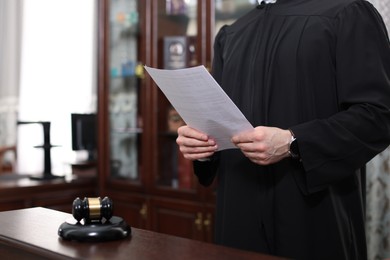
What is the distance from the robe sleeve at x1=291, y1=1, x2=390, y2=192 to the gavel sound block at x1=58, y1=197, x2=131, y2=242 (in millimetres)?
453

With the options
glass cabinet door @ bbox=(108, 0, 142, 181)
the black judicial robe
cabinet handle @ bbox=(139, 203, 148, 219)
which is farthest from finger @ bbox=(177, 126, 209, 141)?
glass cabinet door @ bbox=(108, 0, 142, 181)

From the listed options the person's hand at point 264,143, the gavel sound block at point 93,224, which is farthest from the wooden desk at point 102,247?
the person's hand at point 264,143

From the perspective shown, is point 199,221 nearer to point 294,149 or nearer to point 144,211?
point 144,211

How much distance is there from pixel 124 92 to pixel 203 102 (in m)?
2.13

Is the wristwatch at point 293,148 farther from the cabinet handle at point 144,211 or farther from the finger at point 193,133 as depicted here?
the cabinet handle at point 144,211

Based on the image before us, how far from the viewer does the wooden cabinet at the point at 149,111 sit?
2.73 m

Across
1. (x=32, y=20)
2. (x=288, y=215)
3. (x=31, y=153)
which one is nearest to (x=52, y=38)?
(x=32, y=20)

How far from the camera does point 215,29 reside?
2.67 metres

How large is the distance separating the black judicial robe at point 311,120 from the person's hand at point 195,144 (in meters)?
0.13

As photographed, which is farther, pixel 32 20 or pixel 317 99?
pixel 32 20

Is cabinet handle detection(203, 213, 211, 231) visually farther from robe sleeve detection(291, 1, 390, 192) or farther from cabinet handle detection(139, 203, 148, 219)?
robe sleeve detection(291, 1, 390, 192)

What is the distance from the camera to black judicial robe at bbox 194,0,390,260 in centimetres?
125

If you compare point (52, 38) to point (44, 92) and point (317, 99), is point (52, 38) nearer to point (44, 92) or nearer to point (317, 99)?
point (44, 92)

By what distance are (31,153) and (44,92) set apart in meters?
0.42
